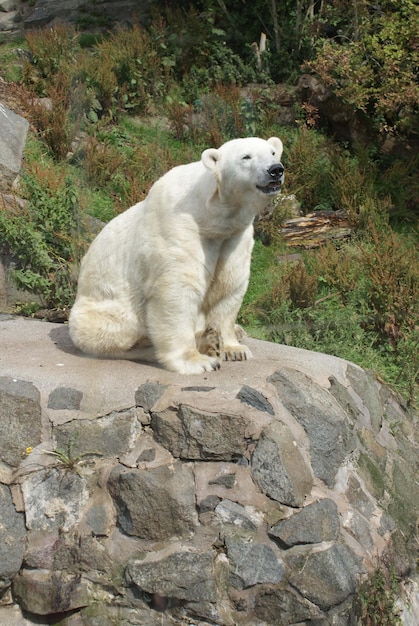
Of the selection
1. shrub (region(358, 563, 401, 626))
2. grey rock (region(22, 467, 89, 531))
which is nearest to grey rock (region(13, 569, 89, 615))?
grey rock (region(22, 467, 89, 531))

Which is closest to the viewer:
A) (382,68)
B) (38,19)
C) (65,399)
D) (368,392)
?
(65,399)

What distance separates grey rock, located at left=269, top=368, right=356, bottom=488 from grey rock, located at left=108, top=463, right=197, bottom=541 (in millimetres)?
834

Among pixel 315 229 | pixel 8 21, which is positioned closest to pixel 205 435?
pixel 315 229

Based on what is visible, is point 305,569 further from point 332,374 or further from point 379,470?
point 332,374

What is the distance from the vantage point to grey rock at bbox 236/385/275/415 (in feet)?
13.9

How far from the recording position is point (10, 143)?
26.6 ft

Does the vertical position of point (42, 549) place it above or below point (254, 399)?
below

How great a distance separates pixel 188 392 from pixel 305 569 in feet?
3.87

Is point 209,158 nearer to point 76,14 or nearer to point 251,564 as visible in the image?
point 251,564

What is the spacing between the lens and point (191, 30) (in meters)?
11.4

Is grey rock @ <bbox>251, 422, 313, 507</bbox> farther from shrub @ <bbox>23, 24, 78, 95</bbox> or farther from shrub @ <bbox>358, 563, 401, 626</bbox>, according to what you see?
shrub @ <bbox>23, 24, 78, 95</bbox>

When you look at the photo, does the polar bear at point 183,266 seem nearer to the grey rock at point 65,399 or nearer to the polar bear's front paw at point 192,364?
the polar bear's front paw at point 192,364

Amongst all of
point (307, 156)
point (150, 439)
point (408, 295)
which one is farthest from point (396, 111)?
point (150, 439)

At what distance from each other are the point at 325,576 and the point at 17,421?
76.1 inches
